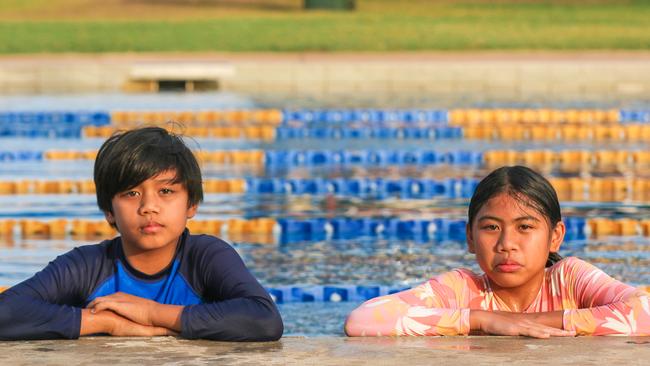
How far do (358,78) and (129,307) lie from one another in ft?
52.0

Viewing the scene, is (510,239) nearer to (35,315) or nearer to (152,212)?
(152,212)

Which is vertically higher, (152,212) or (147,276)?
(152,212)

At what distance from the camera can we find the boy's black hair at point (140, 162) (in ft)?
15.3

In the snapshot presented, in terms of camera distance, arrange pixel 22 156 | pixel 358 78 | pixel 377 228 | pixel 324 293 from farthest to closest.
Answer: pixel 358 78 < pixel 22 156 < pixel 377 228 < pixel 324 293

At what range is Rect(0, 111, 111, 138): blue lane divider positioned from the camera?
51.0 ft

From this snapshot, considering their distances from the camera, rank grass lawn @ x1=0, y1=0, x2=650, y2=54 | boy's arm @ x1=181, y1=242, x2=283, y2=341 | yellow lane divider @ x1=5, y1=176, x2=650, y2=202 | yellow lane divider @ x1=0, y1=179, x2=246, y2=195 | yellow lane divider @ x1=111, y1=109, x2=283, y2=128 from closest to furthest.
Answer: boy's arm @ x1=181, y1=242, x2=283, y2=341, yellow lane divider @ x1=5, y1=176, x2=650, y2=202, yellow lane divider @ x1=0, y1=179, x2=246, y2=195, yellow lane divider @ x1=111, y1=109, x2=283, y2=128, grass lawn @ x1=0, y1=0, x2=650, y2=54

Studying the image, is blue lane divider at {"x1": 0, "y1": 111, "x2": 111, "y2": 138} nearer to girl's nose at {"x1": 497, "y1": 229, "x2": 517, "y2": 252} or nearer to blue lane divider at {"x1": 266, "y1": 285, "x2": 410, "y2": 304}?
blue lane divider at {"x1": 266, "y1": 285, "x2": 410, "y2": 304}

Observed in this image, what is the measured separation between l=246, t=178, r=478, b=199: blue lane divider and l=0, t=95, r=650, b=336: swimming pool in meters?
0.01

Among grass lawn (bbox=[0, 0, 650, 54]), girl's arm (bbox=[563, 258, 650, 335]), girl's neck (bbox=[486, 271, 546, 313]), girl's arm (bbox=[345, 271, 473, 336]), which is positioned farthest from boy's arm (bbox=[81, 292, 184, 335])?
grass lawn (bbox=[0, 0, 650, 54])

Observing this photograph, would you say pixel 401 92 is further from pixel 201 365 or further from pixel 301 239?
pixel 201 365

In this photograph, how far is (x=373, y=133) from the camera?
1522cm

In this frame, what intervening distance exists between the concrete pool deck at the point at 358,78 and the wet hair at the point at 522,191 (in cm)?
1438

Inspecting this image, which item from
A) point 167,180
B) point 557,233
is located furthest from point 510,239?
point 167,180

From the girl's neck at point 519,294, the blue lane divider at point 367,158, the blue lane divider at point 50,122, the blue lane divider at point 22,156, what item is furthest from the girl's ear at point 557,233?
the blue lane divider at point 50,122
